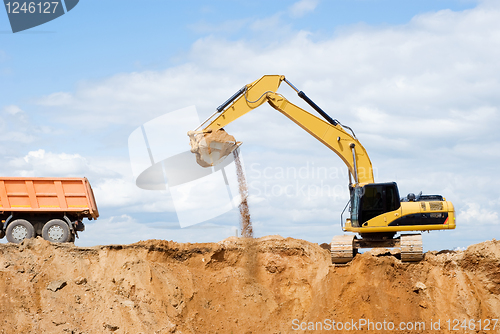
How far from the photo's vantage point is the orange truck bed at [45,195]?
16188mm

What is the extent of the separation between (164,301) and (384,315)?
241 inches

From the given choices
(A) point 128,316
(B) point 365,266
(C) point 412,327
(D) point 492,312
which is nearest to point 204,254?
(A) point 128,316

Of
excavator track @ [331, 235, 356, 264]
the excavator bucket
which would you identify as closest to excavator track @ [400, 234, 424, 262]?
excavator track @ [331, 235, 356, 264]

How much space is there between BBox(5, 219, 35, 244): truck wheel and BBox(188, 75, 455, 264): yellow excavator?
21.3ft

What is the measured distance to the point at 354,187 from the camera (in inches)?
584

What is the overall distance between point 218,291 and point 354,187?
5.19 meters

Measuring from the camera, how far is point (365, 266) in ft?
47.1

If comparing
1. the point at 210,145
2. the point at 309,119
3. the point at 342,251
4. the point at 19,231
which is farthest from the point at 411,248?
the point at 19,231

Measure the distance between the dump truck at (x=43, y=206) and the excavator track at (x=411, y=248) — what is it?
397 inches

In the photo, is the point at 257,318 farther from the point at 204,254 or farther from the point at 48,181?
the point at 48,181

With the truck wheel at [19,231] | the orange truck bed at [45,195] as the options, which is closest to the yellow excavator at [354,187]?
the orange truck bed at [45,195]

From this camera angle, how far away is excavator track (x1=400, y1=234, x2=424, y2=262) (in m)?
14.0

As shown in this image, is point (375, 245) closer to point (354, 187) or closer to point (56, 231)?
point (354, 187)

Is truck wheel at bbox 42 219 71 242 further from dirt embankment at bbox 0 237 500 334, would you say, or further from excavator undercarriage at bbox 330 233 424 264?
excavator undercarriage at bbox 330 233 424 264
